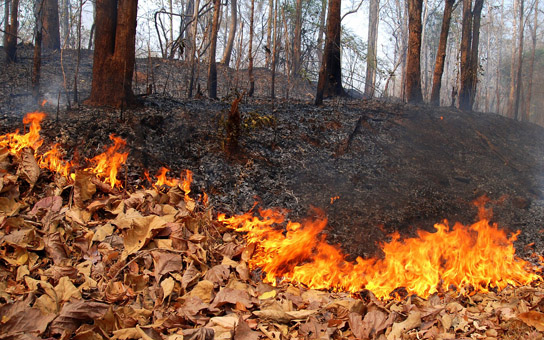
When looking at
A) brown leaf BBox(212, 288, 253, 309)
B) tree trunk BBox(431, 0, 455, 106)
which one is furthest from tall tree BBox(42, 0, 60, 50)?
tree trunk BBox(431, 0, 455, 106)

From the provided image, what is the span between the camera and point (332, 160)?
235 inches

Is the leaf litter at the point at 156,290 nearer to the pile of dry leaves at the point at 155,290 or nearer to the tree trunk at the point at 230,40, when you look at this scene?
the pile of dry leaves at the point at 155,290

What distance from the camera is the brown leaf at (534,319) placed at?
3125 mm

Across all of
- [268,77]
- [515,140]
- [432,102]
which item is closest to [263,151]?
[515,140]

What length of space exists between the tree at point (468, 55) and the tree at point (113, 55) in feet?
29.4

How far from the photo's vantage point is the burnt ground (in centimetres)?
496

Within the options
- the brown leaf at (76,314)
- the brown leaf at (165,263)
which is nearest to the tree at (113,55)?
the brown leaf at (165,263)

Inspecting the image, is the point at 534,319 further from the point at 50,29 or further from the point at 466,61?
the point at 50,29

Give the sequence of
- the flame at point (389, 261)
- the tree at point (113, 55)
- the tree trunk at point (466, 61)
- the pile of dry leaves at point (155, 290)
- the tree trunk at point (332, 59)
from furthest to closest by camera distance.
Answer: the tree trunk at point (466, 61)
the tree trunk at point (332, 59)
the tree at point (113, 55)
the flame at point (389, 261)
the pile of dry leaves at point (155, 290)

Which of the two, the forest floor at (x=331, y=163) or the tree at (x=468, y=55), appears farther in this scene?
the tree at (x=468, y=55)

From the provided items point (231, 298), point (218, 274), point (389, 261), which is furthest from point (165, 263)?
point (389, 261)

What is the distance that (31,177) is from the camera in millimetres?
4281

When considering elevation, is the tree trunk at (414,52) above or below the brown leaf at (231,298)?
above

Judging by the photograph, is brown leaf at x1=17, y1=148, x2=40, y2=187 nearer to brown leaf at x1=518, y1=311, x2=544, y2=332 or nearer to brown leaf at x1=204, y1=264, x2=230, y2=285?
brown leaf at x1=204, y1=264, x2=230, y2=285
